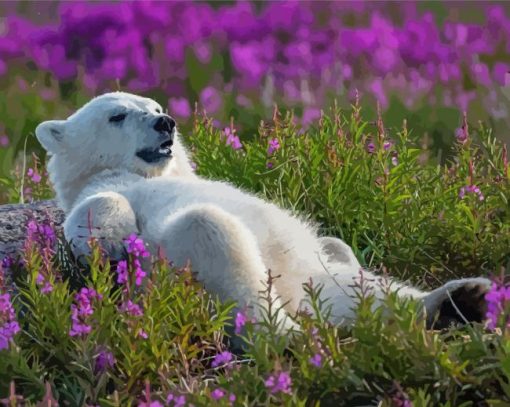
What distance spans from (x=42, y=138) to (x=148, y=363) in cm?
199

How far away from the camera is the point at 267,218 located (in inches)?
175

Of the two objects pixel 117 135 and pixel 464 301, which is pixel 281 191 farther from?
pixel 464 301

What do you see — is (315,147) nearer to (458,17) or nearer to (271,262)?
(271,262)

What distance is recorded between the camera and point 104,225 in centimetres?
425

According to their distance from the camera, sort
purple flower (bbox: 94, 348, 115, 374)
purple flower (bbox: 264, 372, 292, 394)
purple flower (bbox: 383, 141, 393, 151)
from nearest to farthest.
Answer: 1. purple flower (bbox: 264, 372, 292, 394)
2. purple flower (bbox: 94, 348, 115, 374)
3. purple flower (bbox: 383, 141, 393, 151)

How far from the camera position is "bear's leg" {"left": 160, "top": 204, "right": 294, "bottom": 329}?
12.8 feet

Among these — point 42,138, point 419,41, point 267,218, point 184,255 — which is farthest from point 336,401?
point 419,41

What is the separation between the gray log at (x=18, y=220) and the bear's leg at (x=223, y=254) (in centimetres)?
109

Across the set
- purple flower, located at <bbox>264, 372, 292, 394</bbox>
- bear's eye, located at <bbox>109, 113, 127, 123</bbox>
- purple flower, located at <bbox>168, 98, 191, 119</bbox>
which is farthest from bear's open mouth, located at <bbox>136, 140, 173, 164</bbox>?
purple flower, located at <bbox>168, 98, 191, 119</bbox>

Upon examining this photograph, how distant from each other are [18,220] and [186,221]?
6.07ft

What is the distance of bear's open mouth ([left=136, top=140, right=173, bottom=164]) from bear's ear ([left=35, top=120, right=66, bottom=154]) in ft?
1.55

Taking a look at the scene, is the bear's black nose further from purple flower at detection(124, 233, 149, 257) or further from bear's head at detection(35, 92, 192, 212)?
purple flower at detection(124, 233, 149, 257)

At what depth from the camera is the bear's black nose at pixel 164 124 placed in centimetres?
485

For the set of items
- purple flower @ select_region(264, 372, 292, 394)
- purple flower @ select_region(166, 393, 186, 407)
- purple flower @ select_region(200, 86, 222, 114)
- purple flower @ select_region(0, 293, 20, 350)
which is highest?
purple flower @ select_region(264, 372, 292, 394)
